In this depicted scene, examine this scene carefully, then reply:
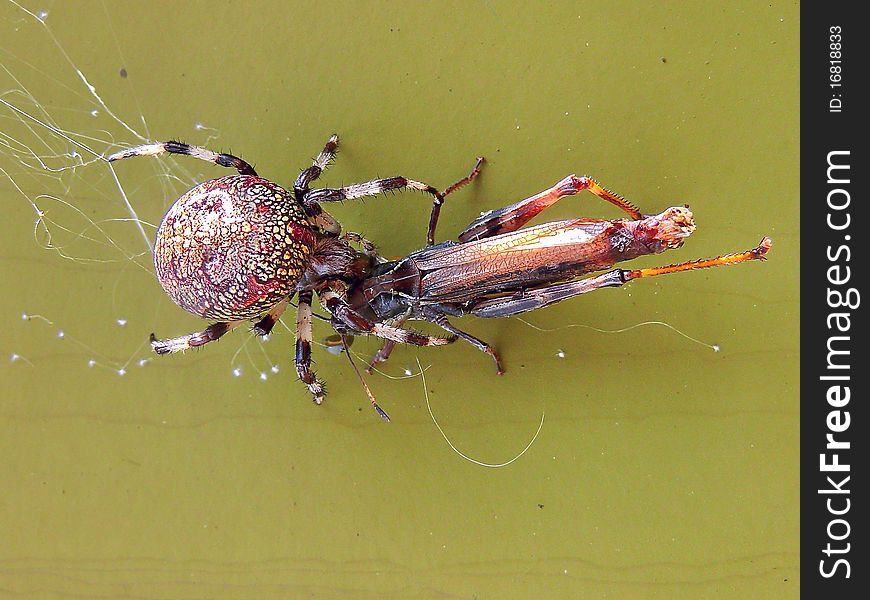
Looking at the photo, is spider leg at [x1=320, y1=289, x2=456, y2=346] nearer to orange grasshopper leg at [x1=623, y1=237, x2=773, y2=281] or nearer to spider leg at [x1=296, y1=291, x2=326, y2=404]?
spider leg at [x1=296, y1=291, x2=326, y2=404]

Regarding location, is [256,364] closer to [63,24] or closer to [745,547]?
[63,24]

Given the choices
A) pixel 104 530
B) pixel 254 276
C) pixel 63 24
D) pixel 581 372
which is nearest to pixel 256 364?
pixel 254 276

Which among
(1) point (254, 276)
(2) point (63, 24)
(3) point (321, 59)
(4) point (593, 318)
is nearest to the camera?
(1) point (254, 276)

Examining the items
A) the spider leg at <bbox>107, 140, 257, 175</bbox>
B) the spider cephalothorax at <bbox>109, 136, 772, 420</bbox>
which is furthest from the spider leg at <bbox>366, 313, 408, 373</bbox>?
the spider leg at <bbox>107, 140, 257, 175</bbox>

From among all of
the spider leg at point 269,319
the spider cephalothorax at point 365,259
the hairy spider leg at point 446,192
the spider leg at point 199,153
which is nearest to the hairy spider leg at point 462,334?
the spider cephalothorax at point 365,259
